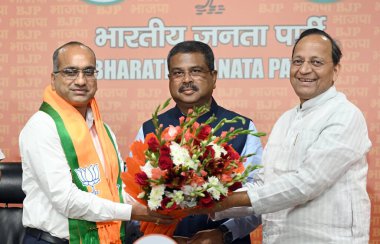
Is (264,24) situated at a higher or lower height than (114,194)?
higher

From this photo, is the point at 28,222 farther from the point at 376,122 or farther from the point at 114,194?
the point at 376,122

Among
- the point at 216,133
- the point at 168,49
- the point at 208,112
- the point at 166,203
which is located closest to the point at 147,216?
the point at 166,203

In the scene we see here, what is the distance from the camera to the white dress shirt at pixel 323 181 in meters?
2.24

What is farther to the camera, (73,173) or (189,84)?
(189,84)

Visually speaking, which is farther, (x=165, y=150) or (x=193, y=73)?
(x=193, y=73)

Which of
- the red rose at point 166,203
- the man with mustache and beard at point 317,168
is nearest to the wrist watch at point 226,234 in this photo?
the man with mustache and beard at point 317,168

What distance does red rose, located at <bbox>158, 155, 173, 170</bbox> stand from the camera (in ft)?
6.66

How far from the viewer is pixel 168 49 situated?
3.56 metres

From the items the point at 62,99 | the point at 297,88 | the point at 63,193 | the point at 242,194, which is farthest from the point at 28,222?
the point at 297,88

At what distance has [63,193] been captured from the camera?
93.0 inches

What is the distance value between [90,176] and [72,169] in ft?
0.28

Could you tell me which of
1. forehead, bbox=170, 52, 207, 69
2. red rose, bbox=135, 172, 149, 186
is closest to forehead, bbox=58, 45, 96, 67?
forehead, bbox=170, 52, 207, 69

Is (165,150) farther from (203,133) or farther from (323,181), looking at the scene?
(323,181)

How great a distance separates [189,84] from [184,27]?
0.90 meters
